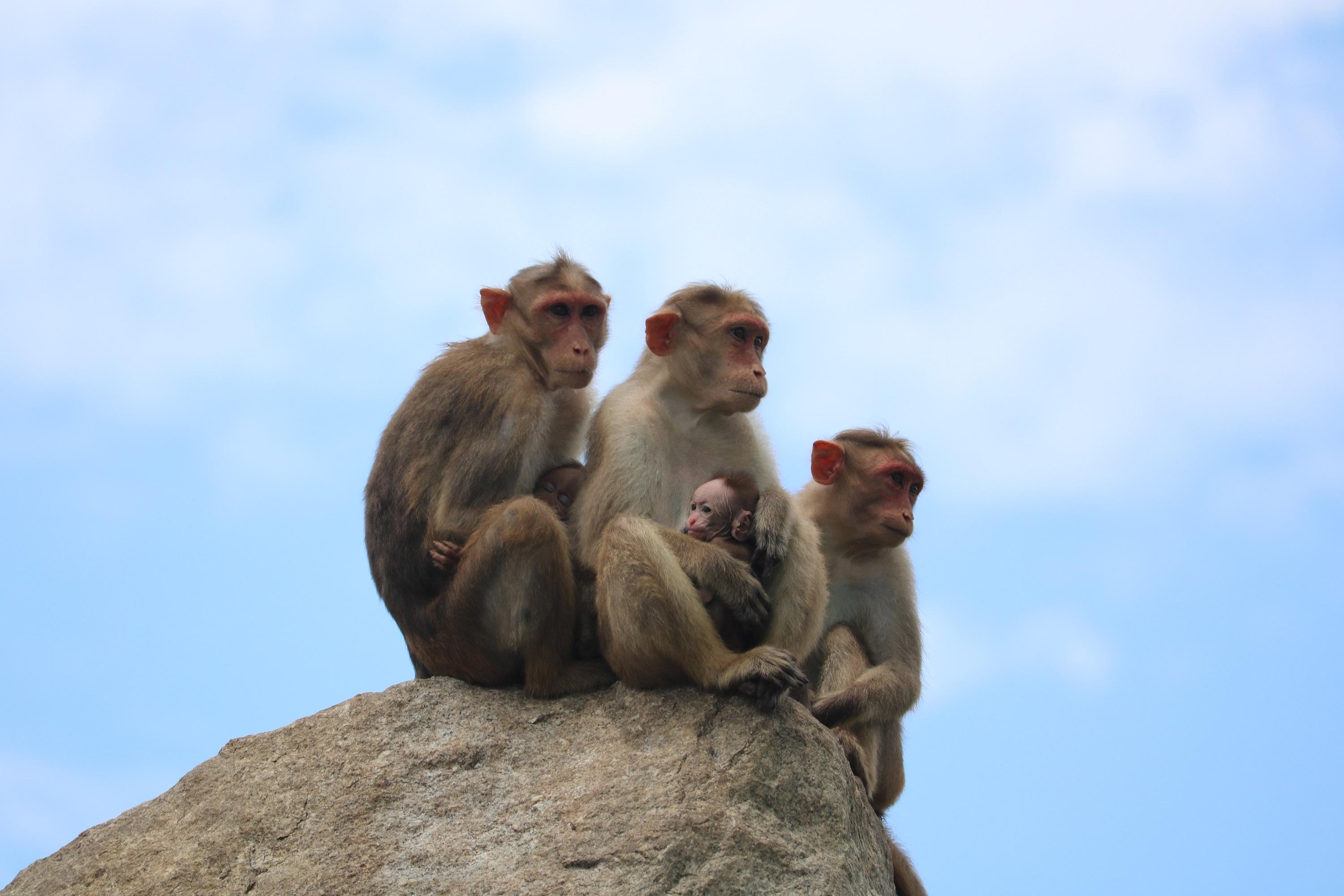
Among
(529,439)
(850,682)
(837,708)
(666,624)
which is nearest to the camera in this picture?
(666,624)

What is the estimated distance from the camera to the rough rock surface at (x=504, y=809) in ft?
16.0

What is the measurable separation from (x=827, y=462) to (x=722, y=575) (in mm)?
1958

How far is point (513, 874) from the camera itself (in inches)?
193

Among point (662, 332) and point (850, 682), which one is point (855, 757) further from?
point (662, 332)

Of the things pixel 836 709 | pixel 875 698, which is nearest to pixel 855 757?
pixel 836 709

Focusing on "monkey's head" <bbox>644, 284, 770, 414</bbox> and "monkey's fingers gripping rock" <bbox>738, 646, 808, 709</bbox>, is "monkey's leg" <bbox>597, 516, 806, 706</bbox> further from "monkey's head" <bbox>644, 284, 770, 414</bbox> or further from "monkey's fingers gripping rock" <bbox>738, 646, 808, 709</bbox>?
"monkey's head" <bbox>644, 284, 770, 414</bbox>

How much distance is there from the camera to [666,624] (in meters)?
5.23

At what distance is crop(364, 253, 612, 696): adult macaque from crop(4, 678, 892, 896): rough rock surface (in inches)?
9.8

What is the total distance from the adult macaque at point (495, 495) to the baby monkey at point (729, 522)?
544 mm

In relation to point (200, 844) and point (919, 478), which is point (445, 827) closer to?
point (200, 844)

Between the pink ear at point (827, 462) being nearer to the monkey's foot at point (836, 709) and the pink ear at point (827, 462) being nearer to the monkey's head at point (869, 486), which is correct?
the monkey's head at point (869, 486)

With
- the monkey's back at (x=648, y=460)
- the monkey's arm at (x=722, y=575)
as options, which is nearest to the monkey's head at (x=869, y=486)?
the monkey's back at (x=648, y=460)

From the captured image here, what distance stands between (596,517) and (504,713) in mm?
880

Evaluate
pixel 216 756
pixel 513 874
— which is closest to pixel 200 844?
pixel 216 756
